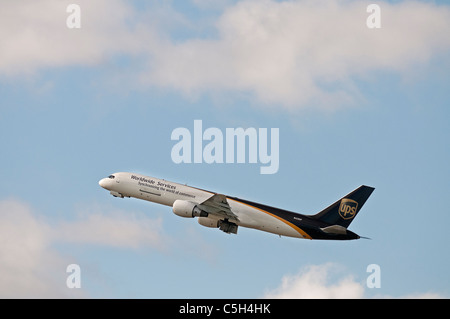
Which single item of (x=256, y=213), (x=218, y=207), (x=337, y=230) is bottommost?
(x=337, y=230)

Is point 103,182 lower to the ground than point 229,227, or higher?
higher

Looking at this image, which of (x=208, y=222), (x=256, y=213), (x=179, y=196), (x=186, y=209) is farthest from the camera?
(x=208, y=222)

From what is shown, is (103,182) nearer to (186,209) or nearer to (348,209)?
(186,209)

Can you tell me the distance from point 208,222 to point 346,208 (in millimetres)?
19532

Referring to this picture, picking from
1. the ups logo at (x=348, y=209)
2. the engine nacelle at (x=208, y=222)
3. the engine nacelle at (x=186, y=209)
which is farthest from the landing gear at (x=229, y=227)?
the ups logo at (x=348, y=209)

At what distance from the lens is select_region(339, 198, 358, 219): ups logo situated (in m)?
111

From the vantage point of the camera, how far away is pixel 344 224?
364ft

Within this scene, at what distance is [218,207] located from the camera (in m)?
112

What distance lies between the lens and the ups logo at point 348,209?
110875mm

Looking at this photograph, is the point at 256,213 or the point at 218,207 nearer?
the point at 218,207

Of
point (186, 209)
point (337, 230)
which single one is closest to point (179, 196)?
point (186, 209)
